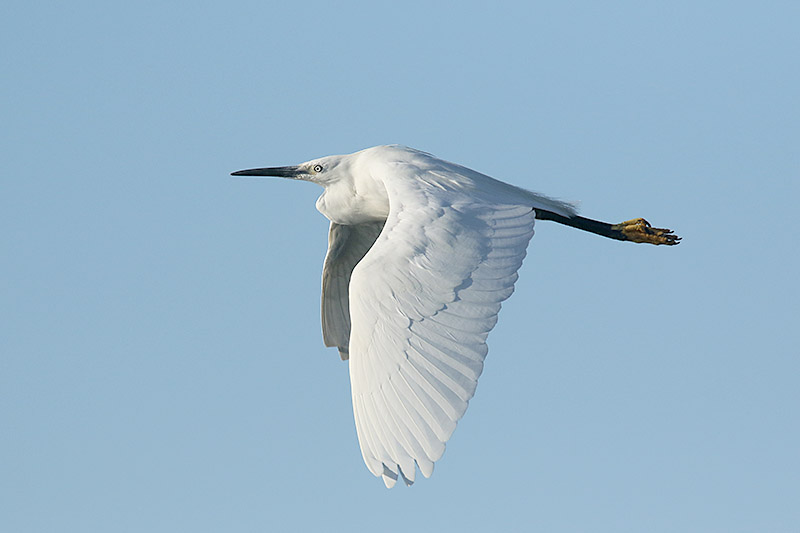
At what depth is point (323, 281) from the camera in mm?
12281

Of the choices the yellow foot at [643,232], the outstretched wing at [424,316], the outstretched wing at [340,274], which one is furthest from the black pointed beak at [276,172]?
the yellow foot at [643,232]

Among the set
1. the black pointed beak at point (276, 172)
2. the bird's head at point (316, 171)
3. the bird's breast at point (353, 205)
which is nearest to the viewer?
the bird's breast at point (353, 205)

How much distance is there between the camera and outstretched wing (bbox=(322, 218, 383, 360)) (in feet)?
40.0

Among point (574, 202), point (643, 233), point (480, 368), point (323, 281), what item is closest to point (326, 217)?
point (323, 281)

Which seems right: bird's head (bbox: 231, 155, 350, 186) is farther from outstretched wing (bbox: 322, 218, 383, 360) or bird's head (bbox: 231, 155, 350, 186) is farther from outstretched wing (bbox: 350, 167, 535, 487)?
outstretched wing (bbox: 350, 167, 535, 487)

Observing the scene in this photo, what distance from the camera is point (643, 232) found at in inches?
460

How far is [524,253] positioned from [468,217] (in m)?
0.71

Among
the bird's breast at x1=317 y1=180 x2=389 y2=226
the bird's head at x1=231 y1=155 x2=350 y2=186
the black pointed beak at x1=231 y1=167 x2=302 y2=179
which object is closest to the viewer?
the bird's breast at x1=317 y1=180 x2=389 y2=226

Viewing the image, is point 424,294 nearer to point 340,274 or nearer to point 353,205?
point 353,205

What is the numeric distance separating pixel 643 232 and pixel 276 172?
404cm

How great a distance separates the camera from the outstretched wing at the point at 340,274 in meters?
12.2

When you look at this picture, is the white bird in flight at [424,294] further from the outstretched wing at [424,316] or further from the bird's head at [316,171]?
the bird's head at [316,171]

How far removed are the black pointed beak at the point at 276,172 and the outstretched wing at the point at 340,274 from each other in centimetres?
70

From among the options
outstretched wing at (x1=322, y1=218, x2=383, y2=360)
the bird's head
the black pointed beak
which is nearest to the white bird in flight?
the bird's head
